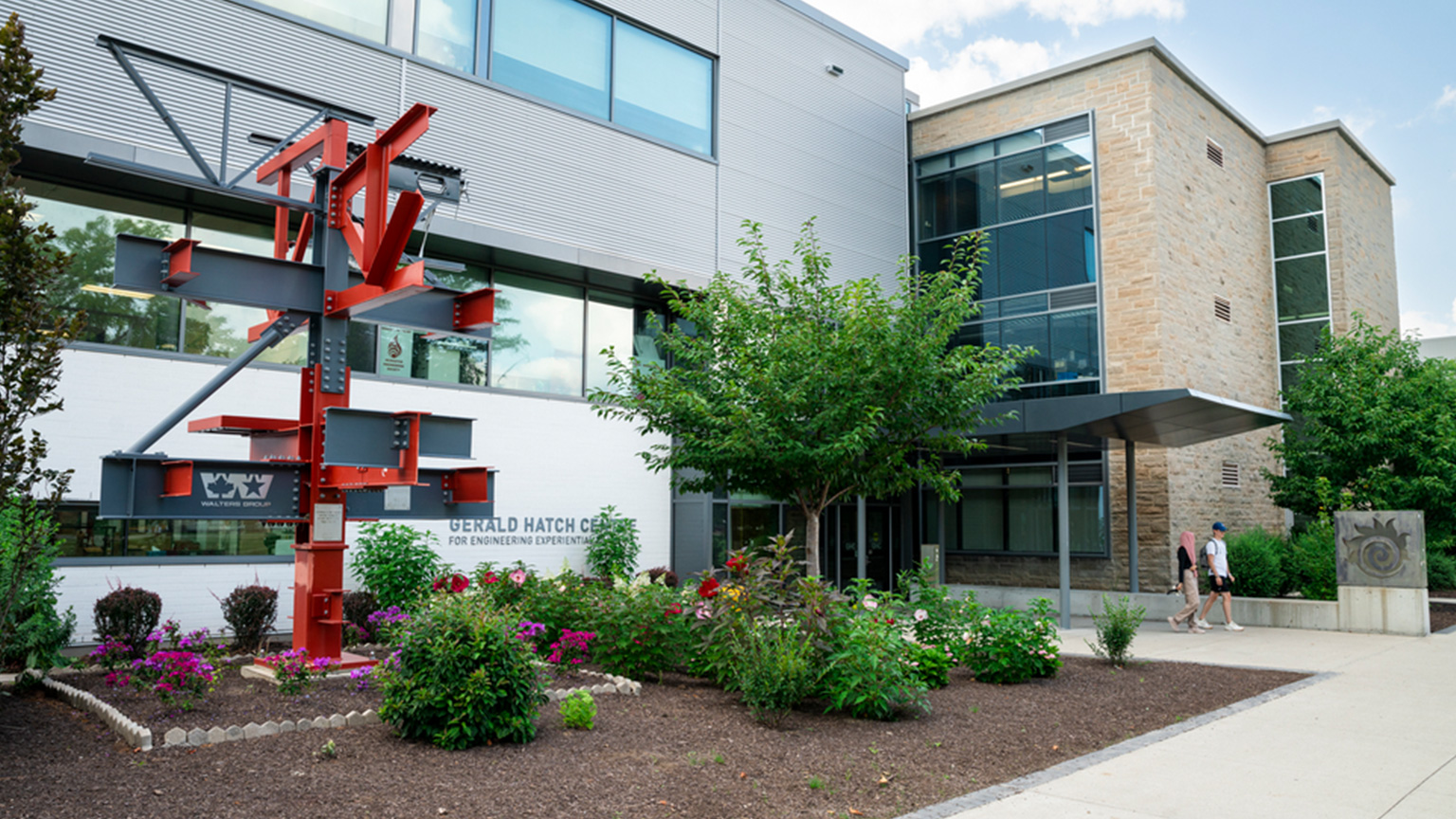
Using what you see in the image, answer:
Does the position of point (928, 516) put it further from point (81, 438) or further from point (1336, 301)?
point (81, 438)

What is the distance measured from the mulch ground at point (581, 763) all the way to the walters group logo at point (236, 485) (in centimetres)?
157

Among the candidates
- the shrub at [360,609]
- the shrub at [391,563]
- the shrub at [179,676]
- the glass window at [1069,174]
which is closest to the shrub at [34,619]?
the shrub at [179,676]

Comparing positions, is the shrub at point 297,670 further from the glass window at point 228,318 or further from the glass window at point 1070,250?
the glass window at point 1070,250

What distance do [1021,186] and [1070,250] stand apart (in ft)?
6.67

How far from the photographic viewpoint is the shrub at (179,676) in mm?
7043

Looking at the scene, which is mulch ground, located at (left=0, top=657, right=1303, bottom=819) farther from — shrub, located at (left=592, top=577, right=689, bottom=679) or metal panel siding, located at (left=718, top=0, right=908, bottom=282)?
metal panel siding, located at (left=718, top=0, right=908, bottom=282)

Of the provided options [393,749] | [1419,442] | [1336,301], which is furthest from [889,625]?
[1336,301]

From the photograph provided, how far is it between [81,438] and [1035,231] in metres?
18.0

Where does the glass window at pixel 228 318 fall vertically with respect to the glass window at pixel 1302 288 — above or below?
below

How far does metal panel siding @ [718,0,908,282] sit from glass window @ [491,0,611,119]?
2.85 metres

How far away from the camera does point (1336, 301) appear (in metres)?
24.4

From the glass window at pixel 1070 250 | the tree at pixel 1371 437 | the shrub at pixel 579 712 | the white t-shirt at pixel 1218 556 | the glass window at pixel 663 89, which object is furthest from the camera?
the glass window at pixel 1070 250

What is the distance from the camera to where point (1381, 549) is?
15.6 meters

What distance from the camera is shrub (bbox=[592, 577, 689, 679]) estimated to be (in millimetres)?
9203
